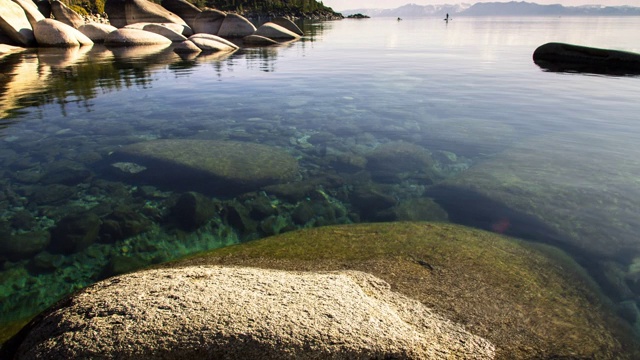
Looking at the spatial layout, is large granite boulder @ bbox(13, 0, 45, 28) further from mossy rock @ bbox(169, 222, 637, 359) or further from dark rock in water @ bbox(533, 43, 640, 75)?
dark rock in water @ bbox(533, 43, 640, 75)

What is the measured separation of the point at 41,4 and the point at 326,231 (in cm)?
4592

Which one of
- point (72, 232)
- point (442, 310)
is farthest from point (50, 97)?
point (442, 310)

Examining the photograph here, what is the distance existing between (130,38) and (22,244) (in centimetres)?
3393

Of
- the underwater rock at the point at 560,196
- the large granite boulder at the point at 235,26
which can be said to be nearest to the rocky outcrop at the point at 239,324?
the underwater rock at the point at 560,196

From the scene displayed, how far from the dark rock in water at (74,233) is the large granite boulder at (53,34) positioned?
3087 centimetres

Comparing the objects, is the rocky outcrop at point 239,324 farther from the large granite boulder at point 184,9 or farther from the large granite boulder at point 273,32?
the large granite boulder at point 184,9

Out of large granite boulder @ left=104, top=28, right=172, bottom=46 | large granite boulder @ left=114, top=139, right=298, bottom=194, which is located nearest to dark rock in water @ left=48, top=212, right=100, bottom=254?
large granite boulder @ left=114, top=139, right=298, bottom=194

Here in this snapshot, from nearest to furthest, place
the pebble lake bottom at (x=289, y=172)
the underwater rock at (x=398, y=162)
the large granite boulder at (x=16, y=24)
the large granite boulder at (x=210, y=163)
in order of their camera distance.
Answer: the pebble lake bottom at (x=289, y=172), the large granite boulder at (x=210, y=163), the underwater rock at (x=398, y=162), the large granite boulder at (x=16, y=24)

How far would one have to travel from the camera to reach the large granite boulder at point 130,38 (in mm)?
33250

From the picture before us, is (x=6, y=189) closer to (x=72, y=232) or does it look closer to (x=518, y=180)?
(x=72, y=232)

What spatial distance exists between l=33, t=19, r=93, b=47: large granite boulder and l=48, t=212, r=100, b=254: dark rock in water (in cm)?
3087

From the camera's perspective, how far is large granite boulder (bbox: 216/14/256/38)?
42.4 metres

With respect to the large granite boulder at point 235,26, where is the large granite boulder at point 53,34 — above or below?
below

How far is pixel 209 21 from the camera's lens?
142 feet
